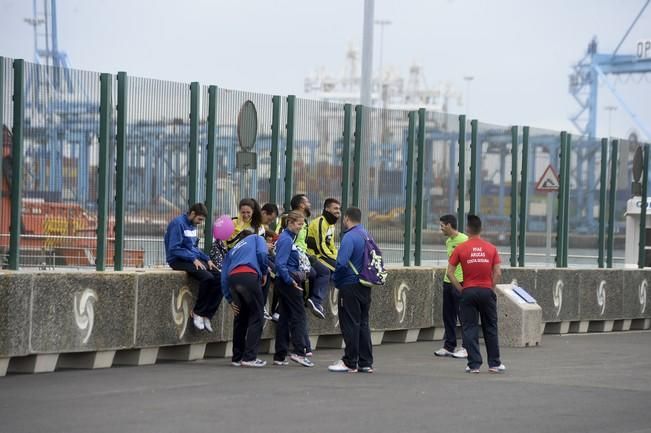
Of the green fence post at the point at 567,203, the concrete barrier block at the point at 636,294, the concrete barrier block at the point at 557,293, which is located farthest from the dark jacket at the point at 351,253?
the concrete barrier block at the point at 636,294

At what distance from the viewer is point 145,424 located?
1016cm

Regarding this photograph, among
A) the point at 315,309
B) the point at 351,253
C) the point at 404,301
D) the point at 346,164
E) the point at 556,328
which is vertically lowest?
the point at 556,328

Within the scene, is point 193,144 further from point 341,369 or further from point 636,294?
point 636,294

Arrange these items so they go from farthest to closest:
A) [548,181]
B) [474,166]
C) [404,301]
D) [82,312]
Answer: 1. [548,181]
2. [474,166]
3. [404,301]
4. [82,312]

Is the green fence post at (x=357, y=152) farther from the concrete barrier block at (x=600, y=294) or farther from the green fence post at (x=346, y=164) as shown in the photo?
the concrete barrier block at (x=600, y=294)

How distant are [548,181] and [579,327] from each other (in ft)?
8.69

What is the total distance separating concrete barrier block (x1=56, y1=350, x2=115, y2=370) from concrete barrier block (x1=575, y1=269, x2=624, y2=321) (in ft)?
38.4

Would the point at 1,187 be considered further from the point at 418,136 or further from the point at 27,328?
the point at 418,136

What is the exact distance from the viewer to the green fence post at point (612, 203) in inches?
1056

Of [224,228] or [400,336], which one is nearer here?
[224,228]

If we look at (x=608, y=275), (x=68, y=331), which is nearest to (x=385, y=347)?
(x=68, y=331)

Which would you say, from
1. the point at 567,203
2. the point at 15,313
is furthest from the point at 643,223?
the point at 15,313

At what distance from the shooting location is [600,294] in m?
25.0

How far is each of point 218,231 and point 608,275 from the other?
11.4m
